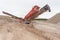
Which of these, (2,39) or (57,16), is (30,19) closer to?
(2,39)

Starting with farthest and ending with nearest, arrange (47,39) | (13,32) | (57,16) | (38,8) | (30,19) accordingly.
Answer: (57,16) < (30,19) < (38,8) < (13,32) < (47,39)

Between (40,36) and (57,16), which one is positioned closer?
(40,36)

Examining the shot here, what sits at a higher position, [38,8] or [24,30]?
[38,8]

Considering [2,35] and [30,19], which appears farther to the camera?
[30,19]

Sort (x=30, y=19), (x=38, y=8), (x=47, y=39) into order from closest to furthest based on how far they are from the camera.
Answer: (x=47, y=39), (x=38, y=8), (x=30, y=19)

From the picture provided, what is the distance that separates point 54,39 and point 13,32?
6.96 ft

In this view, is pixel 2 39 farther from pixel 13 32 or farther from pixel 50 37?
pixel 50 37

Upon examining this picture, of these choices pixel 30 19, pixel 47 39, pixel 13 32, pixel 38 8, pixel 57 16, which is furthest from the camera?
pixel 57 16

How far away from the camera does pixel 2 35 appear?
42.0 feet

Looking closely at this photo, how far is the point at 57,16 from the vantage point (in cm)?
3012

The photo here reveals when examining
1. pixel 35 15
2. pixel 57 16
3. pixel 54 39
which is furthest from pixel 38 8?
pixel 57 16

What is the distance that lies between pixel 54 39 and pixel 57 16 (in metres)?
18.4

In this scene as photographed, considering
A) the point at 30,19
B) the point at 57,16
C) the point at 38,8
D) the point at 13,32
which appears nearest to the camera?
the point at 13,32

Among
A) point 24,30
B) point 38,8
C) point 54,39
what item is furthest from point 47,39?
point 38,8
